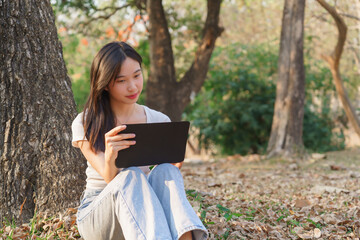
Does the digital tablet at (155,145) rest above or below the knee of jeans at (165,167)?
above

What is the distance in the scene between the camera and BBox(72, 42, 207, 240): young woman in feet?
7.66

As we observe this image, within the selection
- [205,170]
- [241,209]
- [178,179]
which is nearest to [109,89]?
[178,179]

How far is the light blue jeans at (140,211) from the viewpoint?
2.31 meters

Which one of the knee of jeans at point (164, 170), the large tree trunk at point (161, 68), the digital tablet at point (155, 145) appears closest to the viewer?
the digital tablet at point (155, 145)

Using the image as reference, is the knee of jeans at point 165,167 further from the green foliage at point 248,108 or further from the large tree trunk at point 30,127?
the green foliage at point 248,108

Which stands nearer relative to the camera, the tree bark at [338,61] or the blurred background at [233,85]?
the tree bark at [338,61]

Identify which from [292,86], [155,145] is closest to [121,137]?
[155,145]

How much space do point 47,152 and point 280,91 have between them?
5376 mm

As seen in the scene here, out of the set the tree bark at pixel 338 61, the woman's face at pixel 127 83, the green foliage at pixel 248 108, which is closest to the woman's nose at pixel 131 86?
the woman's face at pixel 127 83

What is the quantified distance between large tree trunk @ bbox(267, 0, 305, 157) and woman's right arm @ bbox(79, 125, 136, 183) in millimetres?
5327

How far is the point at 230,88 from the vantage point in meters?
10.0

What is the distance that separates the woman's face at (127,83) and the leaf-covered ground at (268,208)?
928 millimetres

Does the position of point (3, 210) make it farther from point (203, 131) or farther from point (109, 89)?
point (203, 131)

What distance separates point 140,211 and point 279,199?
2254mm
